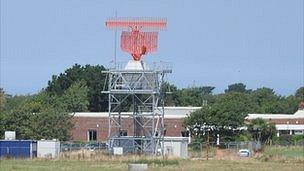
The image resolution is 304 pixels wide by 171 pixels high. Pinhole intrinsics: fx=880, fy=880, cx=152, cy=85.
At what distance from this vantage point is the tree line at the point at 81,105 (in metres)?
90.9

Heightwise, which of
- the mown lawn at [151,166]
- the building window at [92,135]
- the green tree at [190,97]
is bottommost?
the mown lawn at [151,166]

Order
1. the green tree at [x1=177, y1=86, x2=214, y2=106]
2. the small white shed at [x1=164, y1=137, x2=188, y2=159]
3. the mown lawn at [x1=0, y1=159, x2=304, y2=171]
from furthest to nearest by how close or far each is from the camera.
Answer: the green tree at [x1=177, y1=86, x2=214, y2=106], the small white shed at [x1=164, y1=137, x2=188, y2=159], the mown lawn at [x1=0, y1=159, x2=304, y2=171]

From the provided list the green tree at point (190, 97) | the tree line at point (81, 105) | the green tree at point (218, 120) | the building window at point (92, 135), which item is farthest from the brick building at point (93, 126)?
the green tree at point (190, 97)

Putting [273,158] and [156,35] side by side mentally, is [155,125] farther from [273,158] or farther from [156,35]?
[273,158]

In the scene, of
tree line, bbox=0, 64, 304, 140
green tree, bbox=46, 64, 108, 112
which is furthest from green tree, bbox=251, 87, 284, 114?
green tree, bbox=46, 64, 108, 112

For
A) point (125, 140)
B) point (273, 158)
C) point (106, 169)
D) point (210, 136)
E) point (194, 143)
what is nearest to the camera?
point (106, 169)

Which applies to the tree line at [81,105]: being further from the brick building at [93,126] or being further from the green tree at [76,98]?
the brick building at [93,126]

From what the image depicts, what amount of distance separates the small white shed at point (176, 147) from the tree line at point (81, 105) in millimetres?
7450

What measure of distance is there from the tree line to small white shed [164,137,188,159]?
293 inches

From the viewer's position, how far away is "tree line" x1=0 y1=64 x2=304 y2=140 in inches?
3578

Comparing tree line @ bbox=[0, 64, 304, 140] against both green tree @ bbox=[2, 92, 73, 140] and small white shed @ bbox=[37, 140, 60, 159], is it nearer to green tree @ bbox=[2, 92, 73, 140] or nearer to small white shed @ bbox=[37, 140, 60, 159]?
green tree @ bbox=[2, 92, 73, 140]

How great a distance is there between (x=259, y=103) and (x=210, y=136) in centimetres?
6509

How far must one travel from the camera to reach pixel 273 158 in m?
65.1

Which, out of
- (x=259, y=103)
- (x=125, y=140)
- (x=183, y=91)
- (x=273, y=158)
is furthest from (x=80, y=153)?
(x=259, y=103)
